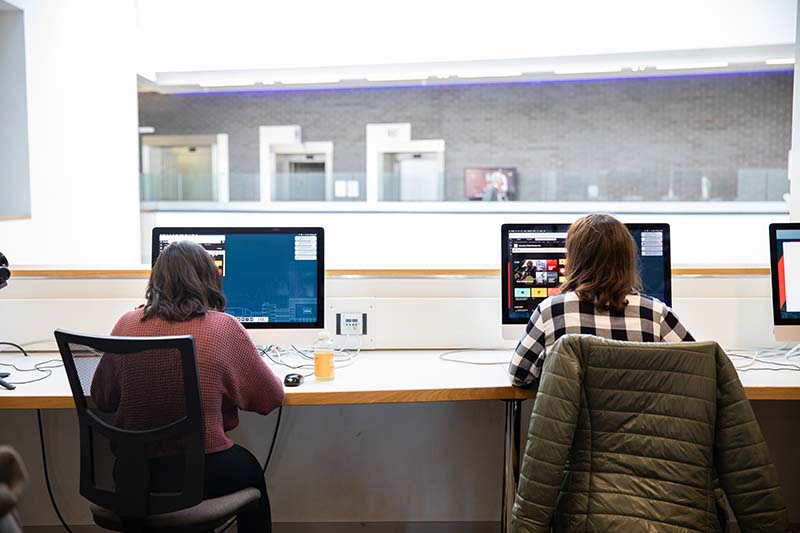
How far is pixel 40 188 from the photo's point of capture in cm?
411

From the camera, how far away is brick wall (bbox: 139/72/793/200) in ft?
30.2

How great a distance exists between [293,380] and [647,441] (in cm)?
98

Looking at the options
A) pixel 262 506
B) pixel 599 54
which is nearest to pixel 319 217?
pixel 599 54

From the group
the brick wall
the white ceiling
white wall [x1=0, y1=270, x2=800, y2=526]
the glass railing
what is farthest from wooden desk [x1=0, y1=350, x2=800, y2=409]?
the brick wall

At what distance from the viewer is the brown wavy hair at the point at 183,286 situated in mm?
1918

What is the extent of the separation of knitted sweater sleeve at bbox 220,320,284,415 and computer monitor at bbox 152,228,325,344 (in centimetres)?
55

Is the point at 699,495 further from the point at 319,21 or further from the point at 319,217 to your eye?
the point at 319,217

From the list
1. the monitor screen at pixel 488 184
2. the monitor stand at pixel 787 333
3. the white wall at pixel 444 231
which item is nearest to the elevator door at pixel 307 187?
the white wall at pixel 444 231

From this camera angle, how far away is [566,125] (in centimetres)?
949

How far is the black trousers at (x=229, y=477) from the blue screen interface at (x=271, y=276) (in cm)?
62

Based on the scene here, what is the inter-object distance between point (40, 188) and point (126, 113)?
1.34 m

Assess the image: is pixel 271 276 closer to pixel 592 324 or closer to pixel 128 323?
pixel 128 323

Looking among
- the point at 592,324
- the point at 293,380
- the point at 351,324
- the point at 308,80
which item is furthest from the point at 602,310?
the point at 308,80

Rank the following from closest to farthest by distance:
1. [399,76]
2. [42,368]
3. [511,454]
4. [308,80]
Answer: [511,454], [42,368], [399,76], [308,80]
